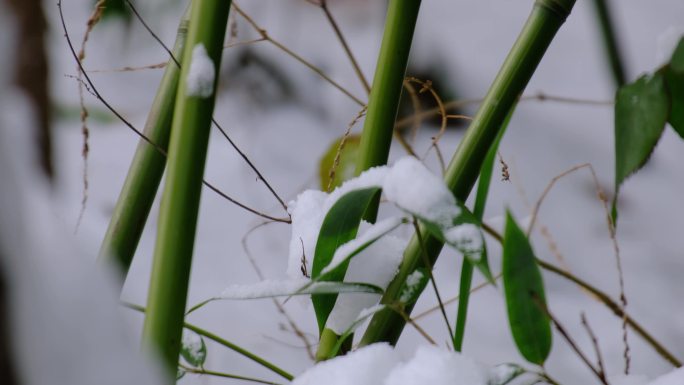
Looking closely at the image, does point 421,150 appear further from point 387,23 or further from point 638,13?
point 387,23

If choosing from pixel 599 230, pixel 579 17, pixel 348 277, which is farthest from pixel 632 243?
pixel 348 277

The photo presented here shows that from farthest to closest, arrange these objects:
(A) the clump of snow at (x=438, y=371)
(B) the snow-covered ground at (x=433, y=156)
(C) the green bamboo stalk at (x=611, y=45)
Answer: (C) the green bamboo stalk at (x=611, y=45), (B) the snow-covered ground at (x=433, y=156), (A) the clump of snow at (x=438, y=371)

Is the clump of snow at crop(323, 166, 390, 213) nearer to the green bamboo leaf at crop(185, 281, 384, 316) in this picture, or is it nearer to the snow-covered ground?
the green bamboo leaf at crop(185, 281, 384, 316)

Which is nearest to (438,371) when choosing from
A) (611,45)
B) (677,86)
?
(677,86)

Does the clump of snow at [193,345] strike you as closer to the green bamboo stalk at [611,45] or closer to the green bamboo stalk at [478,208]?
the green bamboo stalk at [478,208]

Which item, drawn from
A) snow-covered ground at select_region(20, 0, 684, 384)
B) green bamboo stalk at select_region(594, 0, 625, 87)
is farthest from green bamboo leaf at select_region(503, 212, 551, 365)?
green bamboo stalk at select_region(594, 0, 625, 87)

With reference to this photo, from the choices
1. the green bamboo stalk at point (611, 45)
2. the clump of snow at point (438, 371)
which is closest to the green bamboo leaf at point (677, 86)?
the clump of snow at point (438, 371)

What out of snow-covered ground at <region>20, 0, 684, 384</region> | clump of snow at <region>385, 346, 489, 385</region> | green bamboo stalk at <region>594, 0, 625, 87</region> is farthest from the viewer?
green bamboo stalk at <region>594, 0, 625, 87</region>
